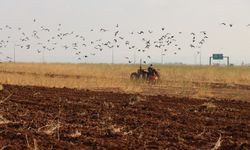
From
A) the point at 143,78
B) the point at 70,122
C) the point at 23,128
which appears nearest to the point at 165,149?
the point at 23,128

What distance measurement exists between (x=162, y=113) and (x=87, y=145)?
6.21 meters

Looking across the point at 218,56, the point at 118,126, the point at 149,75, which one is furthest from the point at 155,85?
the point at 218,56

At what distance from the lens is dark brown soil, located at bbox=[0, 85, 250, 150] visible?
936 cm

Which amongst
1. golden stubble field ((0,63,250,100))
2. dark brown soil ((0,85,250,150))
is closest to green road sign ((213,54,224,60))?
golden stubble field ((0,63,250,100))

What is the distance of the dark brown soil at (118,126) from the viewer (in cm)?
936

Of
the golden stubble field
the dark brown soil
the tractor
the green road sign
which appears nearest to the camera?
the dark brown soil

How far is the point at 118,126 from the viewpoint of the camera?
11.7 meters

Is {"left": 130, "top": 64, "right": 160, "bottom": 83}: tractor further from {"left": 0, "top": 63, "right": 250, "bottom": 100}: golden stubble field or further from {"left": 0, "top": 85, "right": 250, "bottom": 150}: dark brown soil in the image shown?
{"left": 0, "top": 85, "right": 250, "bottom": 150}: dark brown soil

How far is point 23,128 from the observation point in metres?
10.7

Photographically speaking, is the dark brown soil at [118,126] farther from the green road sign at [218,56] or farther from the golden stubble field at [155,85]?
the green road sign at [218,56]

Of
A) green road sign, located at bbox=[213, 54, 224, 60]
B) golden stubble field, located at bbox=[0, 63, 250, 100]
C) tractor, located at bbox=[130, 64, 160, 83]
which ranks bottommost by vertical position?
golden stubble field, located at bbox=[0, 63, 250, 100]

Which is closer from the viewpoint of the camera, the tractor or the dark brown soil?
the dark brown soil

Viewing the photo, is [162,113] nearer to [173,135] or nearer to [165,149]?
[173,135]

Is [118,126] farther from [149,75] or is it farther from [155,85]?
[149,75]
